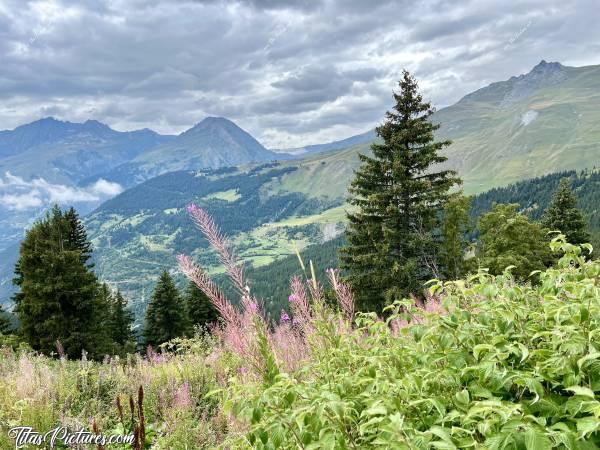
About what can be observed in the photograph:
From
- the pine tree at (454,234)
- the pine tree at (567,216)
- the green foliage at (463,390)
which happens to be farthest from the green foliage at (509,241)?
the green foliage at (463,390)

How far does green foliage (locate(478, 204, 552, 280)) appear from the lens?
2978 centimetres

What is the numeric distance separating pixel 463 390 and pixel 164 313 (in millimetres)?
53649

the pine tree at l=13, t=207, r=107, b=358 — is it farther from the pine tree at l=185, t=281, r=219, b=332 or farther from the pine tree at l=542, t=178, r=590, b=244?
the pine tree at l=542, t=178, r=590, b=244

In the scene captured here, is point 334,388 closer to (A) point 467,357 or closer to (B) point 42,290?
(A) point 467,357

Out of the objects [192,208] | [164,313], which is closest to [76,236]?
[164,313]

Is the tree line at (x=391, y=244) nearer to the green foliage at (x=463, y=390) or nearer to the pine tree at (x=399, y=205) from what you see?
the pine tree at (x=399, y=205)

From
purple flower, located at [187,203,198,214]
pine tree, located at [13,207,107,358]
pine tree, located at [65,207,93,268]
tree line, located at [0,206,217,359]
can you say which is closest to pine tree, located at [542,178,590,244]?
tree line, located at [0,206,217,359]

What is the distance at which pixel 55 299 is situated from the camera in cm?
3098

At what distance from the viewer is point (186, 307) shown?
5497 centimetres

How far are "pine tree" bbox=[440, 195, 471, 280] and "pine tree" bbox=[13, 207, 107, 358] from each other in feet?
82.5

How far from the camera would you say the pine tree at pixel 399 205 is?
80.6ft

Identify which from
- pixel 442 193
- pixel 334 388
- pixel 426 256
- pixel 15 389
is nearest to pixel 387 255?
pixel 426 256

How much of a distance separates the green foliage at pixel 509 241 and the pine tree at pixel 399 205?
7.11 meters

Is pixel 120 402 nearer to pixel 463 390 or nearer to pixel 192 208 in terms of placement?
pixel 192 208
